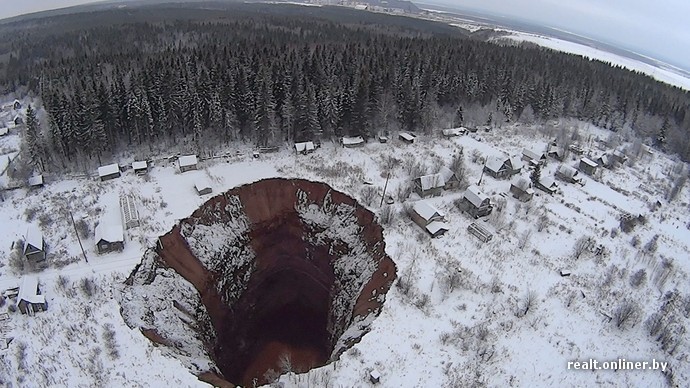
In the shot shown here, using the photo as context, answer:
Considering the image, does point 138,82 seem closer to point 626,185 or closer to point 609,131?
point 626,185

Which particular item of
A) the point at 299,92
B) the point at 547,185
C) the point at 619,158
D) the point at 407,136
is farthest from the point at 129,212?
the point at 619,158

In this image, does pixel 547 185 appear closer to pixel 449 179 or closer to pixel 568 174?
pixel 568 174

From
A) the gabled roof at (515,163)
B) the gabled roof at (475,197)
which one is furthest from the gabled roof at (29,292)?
the gabled roof at (515,163)

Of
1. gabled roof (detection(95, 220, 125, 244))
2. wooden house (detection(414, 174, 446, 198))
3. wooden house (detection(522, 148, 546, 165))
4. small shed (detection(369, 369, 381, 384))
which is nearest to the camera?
small shed (detection(369, 369, 381, 384))

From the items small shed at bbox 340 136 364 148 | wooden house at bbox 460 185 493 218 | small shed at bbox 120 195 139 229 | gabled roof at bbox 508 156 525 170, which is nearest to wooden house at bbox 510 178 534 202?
gabled roof at bbox 508 156 525 170

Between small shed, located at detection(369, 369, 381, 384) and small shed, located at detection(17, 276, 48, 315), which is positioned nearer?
small shed, located at detection(369, 369, 381, 384)

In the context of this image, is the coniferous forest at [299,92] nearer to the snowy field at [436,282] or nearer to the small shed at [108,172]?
the small shed at [108,172]

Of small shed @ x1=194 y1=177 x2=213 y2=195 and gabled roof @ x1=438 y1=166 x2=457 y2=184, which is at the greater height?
gabled roof @ x1=438 y1=166 x2=457 y2=184

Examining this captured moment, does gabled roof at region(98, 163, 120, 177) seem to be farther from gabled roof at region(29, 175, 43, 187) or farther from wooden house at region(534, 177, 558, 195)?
wooden house at region(534, 177, 558, 195)
